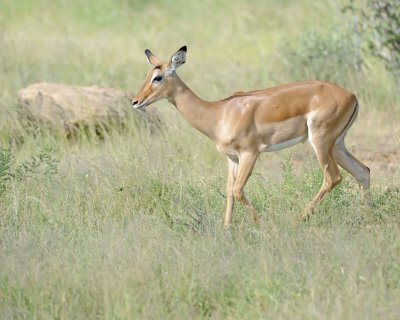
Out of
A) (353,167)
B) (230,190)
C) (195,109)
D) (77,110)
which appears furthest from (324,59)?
(230,190)

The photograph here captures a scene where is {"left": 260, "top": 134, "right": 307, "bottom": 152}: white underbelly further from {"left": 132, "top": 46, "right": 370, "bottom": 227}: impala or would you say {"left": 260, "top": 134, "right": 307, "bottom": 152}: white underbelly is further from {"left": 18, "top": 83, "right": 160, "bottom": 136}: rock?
{"left": 18, "top": 83, "right": 160, "bottom": 136}: rock

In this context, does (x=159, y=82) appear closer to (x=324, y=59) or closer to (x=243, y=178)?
(x=243, y=178)

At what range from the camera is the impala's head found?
6836 millimetres

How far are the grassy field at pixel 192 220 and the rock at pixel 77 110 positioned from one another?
6.1 inches

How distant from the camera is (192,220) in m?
6.58

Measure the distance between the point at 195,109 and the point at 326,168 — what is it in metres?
1.04

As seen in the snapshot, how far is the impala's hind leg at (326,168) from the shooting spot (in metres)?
6.79

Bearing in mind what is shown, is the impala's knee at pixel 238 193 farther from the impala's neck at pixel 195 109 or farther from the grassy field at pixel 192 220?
the impala's neck at pixel 195 109

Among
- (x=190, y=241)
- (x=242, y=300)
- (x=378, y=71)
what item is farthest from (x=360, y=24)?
(x=242, y=300)

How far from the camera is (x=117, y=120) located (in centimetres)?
→ 936

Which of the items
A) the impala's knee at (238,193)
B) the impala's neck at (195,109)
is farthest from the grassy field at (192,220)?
the impala's neck at (195,109)

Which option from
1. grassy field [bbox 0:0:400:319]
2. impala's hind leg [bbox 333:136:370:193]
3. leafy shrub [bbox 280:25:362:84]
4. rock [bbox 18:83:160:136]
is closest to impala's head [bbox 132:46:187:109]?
grassy field [bbox 0:0:400:319]

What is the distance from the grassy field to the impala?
9.8 inches

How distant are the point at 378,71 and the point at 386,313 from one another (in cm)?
678
